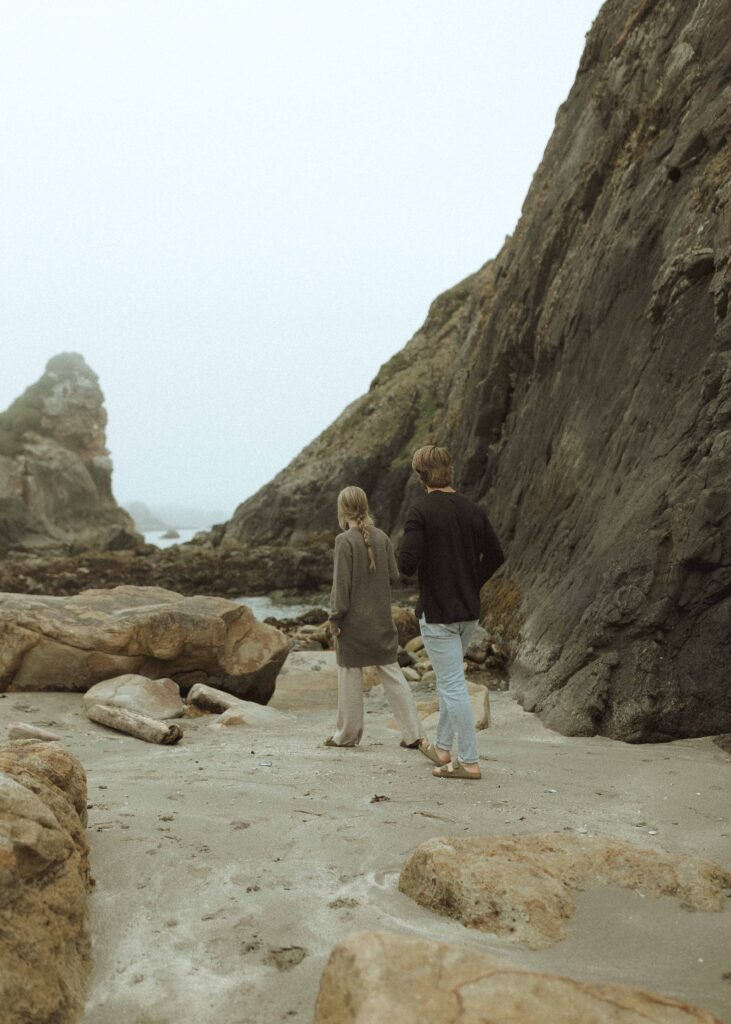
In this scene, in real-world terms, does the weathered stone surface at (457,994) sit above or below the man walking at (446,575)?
below

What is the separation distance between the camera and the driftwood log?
22.2ft

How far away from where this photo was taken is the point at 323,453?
42.2 metres

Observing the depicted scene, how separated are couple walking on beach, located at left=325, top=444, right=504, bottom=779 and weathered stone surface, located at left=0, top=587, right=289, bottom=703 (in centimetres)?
292

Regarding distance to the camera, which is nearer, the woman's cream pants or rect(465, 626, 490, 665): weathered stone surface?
the woman's cream pants

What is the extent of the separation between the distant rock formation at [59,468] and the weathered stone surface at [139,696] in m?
37.4

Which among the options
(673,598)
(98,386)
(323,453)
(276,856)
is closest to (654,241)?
(673,598)

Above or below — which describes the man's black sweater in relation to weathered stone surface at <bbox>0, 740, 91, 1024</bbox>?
above

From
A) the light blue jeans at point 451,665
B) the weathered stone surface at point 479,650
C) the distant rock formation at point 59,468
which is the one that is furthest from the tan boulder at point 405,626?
the distant rock formation at point 59,468

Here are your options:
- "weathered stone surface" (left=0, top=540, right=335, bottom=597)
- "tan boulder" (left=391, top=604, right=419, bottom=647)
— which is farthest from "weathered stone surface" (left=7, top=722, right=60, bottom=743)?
"weathered stone surface" (left=0, top=540, right=335, bottom=597)

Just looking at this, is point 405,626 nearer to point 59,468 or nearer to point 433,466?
point 433,466

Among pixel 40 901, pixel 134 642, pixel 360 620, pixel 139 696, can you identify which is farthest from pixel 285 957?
pixel 134 642

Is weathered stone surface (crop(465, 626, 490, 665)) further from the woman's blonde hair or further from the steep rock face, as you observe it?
the woman's blonde hair

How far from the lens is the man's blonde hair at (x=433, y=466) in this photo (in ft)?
19.4

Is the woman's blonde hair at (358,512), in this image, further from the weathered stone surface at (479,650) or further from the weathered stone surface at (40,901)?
the weathered stone surface at (479,650)
